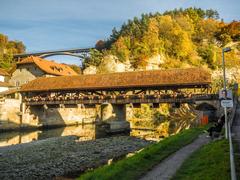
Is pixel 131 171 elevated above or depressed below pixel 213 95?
below

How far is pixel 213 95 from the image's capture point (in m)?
31.8

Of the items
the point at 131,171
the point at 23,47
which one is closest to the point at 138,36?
the point at 23,47

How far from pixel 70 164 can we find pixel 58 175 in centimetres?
219

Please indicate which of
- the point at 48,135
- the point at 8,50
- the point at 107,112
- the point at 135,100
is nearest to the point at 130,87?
the point at 135,100

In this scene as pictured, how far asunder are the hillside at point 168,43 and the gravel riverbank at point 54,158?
4007 centimetres

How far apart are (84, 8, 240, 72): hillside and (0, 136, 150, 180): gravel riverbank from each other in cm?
4007

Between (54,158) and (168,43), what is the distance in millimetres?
52785

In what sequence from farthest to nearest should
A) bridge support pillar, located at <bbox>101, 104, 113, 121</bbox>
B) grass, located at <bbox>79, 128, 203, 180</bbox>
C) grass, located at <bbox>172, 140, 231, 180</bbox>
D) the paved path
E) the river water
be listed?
1. bridge support pillar, located at <bbox>101, 104, 113, 121</bbox>
2. the river water
3. grass, located at <bbox>79, 128, 203, 180</bbox>
4. the paved path
5. grass, located at <bbox>172, 140, 231, 180</bbox>

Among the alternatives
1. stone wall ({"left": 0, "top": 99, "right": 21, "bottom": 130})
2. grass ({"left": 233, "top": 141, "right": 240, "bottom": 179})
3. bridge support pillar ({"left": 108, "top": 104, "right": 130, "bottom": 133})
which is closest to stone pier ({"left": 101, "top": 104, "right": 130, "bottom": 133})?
bridge support pillar ({"left": 108, "top": 104, "right": 130, "bottom": 133})

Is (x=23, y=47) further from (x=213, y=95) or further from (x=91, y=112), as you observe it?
(x=213, y=95)

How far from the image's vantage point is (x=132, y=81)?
3784cm

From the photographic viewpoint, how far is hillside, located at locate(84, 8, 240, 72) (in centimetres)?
6275

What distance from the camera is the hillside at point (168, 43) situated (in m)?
62.8

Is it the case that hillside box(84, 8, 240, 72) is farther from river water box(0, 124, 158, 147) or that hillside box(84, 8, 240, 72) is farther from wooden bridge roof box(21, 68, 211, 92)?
river water box(0, 124, 158, 147)
